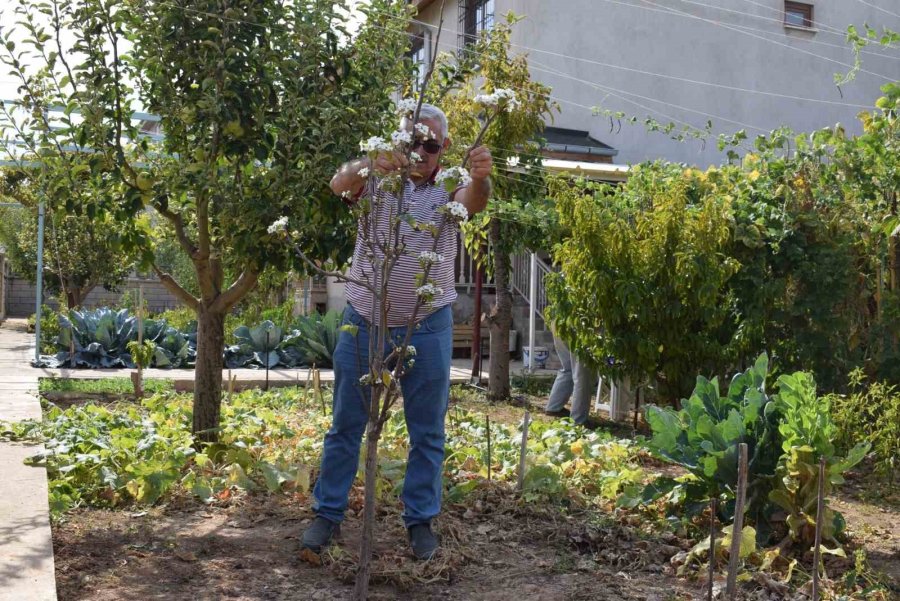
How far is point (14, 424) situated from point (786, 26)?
15366 millimetres

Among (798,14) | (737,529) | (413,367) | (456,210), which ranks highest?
(798,14)

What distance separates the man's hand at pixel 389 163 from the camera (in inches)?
113

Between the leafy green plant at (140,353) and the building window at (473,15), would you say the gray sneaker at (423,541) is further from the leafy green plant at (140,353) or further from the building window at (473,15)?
the building window at (473,15)

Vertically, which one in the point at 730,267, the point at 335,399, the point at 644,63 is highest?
the point at 644,63

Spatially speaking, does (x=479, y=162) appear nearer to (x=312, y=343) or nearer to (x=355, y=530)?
(x=355, y=530)

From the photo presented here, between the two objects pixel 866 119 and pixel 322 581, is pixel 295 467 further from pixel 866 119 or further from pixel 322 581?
pixel 866 119

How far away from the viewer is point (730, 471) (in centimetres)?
386

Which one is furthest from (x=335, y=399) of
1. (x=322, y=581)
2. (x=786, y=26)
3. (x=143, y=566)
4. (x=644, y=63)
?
(x=786, y=26)

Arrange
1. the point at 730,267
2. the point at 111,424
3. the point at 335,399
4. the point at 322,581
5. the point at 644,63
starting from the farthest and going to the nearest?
1. the point at 644,63
2. the point at 730,267
3. the point at 111,424
4. the point at 335,399
5. the point at 322,581

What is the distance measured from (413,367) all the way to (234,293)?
203cm

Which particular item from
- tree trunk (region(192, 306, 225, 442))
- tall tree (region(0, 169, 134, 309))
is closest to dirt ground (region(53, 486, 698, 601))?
tree trunk (region(192, 306, 225, 442))

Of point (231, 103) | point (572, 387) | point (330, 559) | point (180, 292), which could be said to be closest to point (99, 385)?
point (572, 387)

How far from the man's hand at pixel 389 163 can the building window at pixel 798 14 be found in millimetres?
15776

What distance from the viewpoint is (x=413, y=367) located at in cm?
357
